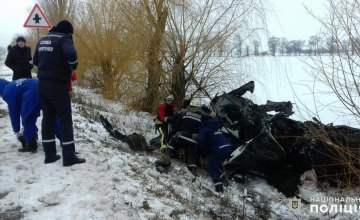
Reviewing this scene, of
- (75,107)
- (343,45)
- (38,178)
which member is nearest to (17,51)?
(75,107)

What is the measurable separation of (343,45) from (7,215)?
A: 434 cm

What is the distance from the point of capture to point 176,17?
360 inches

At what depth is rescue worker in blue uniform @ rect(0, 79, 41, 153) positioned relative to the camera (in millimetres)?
5387

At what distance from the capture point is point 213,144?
20.4 ft

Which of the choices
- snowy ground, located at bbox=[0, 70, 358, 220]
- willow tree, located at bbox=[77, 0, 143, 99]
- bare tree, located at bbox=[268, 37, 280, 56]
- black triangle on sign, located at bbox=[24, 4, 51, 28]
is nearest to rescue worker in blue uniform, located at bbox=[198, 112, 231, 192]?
snowy ground, located at bbox=[0, 70, 358, 220]

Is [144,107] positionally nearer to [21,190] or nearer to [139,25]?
[139,25]

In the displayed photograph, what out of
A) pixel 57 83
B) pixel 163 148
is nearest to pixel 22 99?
pixel 57 83

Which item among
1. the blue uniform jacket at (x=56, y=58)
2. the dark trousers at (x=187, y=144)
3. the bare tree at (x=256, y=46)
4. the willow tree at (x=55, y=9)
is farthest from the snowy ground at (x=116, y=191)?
the willow tree at (x=55, y=9)

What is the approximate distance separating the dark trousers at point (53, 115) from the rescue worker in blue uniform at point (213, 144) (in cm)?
224

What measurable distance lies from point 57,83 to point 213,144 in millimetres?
2691

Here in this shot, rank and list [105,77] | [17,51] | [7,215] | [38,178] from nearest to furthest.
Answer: [7,215], [38,178], [17,51], [105,77]

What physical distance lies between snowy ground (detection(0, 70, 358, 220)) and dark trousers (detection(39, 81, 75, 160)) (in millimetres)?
256

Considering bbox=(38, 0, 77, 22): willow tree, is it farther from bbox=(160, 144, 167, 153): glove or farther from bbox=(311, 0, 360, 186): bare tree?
bbox=(311, 0, 360, 186): bare tree

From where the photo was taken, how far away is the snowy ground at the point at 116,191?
403 centimetres
